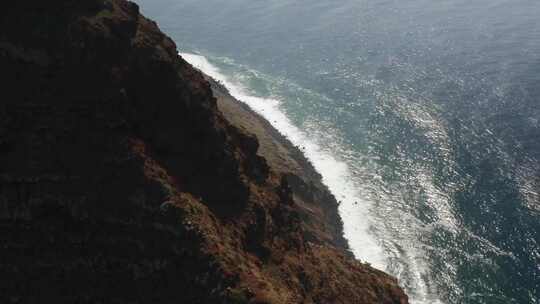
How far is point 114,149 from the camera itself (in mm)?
42469

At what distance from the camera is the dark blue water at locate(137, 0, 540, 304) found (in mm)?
83188

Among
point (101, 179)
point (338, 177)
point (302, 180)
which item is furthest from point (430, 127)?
point (101, 179)

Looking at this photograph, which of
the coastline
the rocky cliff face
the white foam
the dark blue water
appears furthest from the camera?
the white foam

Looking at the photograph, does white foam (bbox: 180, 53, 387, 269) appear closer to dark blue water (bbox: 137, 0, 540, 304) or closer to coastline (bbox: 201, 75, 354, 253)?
dark blue water (bbox: 137, 0, 540, 304)

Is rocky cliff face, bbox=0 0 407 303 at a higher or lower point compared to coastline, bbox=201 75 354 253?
higher

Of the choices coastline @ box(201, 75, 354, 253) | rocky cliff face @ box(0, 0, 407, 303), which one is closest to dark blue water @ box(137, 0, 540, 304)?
coastline @ box(201, 75, 354, 253)

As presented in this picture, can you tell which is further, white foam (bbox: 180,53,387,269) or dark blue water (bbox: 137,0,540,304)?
white foam (bbox: 180,53,387,269)

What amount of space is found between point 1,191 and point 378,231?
6887 centimetres

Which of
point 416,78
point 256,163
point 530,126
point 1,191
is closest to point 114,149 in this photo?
point 1,191

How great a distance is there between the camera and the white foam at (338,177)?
88.1m

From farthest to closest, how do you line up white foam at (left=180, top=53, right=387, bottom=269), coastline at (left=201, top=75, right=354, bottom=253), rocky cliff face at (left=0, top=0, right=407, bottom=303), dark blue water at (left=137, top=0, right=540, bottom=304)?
white foam at (left=180, top=53, right=387, bottom=269)
dark blue water at (left=137, top=0, right=540, bottom=304)
coastline at (left=201, top=75, right=354, bottom=253)
rocky cliff face at (left=0, top=0, right=407, bottom=303)

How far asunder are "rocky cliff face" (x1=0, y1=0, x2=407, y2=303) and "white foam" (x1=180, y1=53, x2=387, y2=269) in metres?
42.0

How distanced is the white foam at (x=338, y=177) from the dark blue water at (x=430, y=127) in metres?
0.58

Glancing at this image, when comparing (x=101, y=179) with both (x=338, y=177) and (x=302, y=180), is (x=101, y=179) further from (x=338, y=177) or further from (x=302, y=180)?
(x=338, y=177)
